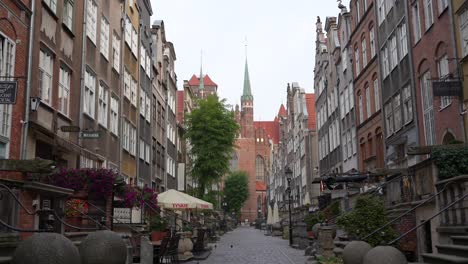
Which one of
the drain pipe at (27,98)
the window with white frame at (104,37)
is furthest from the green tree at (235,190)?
the drain pipe at (27,98)

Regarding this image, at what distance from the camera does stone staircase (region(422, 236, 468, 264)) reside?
882cm

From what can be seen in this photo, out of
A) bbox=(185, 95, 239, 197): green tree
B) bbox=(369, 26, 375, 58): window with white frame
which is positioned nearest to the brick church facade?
bbox=(185, 95, 239, 197): green tree

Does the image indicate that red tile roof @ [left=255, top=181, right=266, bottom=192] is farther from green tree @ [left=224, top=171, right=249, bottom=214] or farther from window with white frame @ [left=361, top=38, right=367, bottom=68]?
window with white frame @ [left=361, top=38, right=367, bottom=68]

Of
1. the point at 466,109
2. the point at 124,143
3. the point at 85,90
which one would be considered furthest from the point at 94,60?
the point at 466,109

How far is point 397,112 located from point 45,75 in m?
16.9

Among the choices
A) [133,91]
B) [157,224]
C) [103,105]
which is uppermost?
[133,91]

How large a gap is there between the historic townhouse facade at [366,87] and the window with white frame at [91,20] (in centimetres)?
1536

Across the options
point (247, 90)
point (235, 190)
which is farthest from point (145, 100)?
point (247, 90)

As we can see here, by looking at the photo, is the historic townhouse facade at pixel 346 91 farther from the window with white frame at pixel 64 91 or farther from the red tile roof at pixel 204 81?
the red tile roof at pixel 204 81

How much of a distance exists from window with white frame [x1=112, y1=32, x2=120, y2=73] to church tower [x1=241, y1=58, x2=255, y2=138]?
104 m

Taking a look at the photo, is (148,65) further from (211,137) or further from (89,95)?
(89,95)

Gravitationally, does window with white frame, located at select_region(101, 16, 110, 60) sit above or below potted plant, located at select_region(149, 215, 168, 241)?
above

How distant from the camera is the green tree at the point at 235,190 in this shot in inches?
4168

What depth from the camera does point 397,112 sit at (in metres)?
26.2
